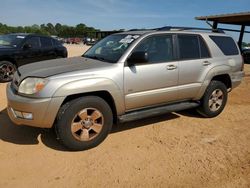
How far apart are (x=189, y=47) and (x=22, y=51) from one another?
5.94 metres

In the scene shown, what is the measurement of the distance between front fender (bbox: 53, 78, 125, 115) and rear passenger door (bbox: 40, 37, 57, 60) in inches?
240

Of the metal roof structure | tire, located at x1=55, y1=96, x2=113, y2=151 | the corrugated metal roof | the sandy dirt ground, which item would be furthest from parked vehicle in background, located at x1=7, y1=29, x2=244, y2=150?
the metal roof structure

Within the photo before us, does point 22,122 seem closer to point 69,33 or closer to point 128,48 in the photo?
point 128,48

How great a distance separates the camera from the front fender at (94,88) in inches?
148

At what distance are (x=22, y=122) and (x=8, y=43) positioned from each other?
20.6 feet

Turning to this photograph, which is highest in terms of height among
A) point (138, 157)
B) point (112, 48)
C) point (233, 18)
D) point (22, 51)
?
point (233, 18)

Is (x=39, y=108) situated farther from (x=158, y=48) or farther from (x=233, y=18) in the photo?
(x=233, y=18)

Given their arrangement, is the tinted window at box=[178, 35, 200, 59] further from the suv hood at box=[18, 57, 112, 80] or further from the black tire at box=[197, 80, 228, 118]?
the suv hood at box=[18, 57, 112, 80]

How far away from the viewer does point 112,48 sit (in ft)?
15.8

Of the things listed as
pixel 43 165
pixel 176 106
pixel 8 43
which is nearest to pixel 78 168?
pixel 43 165

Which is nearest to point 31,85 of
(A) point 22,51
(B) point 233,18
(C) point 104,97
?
(C) point 104,97

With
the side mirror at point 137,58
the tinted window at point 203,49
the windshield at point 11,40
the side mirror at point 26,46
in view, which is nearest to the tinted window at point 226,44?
the tinted window at point 203,49

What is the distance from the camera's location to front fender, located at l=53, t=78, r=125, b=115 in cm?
376

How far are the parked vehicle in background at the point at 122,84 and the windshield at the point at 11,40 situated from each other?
4888mm
